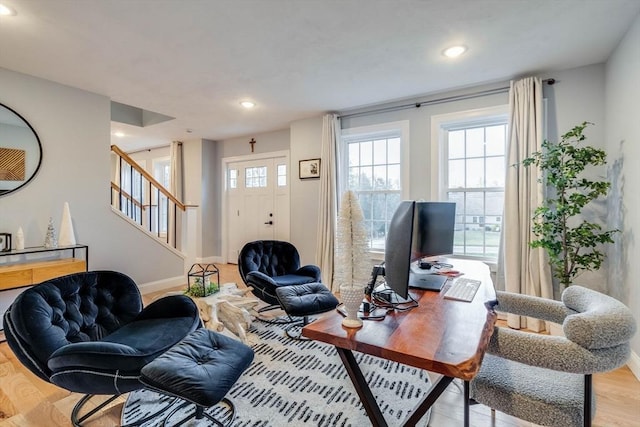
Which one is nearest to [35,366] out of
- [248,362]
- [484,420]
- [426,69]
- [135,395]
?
[135,395]

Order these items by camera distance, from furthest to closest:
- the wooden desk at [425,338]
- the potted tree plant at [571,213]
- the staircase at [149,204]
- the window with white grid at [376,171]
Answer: the staircase at [149,204] → the window with white grid at [376,171] → the potted tree plant at [571,213] → the wooden desk at [425,338]

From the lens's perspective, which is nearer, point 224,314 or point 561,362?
point 561,362

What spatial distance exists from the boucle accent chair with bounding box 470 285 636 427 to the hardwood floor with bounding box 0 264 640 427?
22.3 inches

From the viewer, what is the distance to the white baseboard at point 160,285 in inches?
166

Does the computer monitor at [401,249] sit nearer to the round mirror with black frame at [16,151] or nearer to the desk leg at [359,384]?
the desk leg at [359,384]

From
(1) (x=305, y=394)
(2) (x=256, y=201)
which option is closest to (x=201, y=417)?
(1) (x=305, y=394)

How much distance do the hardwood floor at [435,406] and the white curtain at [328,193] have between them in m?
2.47

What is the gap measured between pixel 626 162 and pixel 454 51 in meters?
1.55

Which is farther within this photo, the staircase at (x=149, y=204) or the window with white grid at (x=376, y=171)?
the staircase at (x=149, y=204)

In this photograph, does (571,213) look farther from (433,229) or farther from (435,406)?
(435,406)

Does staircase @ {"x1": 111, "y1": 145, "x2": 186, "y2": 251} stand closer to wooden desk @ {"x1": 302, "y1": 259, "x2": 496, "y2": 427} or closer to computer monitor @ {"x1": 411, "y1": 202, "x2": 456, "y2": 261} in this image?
computer monitor @ {"x1": 411, "y1": 202, "x2": 456, "y2": 261}

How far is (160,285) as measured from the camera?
441 cm

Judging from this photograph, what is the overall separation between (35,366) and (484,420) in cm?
238

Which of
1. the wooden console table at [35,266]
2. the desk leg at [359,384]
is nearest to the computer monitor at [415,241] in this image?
the desk leg at [359,384]
